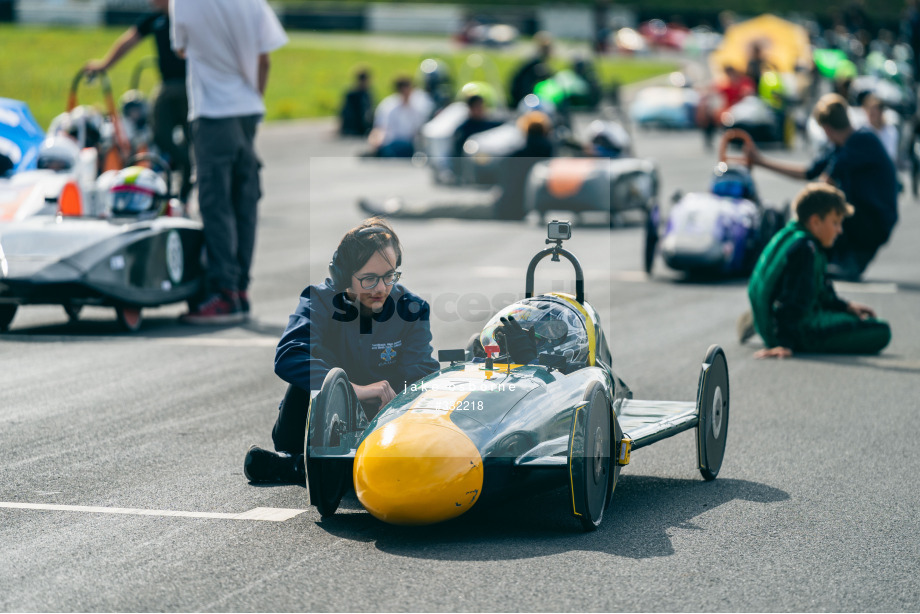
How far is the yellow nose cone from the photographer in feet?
15.5

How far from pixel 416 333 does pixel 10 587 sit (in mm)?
1932

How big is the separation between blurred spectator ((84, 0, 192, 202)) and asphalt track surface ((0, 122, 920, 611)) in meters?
2.89

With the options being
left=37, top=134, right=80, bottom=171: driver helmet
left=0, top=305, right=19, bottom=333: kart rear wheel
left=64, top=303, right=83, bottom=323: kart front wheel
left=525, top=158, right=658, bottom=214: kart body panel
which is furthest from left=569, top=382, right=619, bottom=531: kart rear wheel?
left=525, top=158, right=658, bottom=214: kart body panel

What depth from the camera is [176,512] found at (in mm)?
5258

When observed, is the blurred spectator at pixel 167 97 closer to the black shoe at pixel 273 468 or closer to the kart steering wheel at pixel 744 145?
the kart steering wheel at pixel 744 145

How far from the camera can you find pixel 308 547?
15.7ft

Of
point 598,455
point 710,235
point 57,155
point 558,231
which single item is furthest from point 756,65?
point 598,455

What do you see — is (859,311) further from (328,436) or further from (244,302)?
(328,436)

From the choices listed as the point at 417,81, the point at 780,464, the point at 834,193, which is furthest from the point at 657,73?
the point at 780,464

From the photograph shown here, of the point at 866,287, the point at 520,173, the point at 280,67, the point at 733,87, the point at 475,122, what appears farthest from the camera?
the point at 280,67

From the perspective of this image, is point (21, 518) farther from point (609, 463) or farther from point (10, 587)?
point (609, 463)

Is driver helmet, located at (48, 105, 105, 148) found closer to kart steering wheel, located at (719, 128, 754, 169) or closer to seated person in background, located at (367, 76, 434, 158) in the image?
kart steering wheel, located at (719, 128, 754, 169)

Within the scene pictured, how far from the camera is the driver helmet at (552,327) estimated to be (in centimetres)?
557

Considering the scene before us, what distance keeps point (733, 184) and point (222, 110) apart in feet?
16.2
